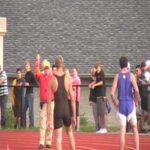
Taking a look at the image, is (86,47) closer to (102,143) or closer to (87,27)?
(87,27)

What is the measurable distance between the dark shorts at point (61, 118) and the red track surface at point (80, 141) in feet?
8.02

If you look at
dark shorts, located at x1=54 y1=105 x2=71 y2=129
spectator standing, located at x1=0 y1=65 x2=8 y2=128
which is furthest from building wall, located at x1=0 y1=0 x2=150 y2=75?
dark shorts, located at x1=54 y1=105 x2=71 y2=129

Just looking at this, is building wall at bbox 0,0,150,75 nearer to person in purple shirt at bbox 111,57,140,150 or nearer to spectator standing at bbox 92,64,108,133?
spectator standing at bbox 92,64,108,133

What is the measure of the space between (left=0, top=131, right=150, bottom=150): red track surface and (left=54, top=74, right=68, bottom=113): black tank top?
2473 millimetres

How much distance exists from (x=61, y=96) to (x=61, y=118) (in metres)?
0.49

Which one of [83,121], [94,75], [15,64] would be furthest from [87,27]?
[94,75]

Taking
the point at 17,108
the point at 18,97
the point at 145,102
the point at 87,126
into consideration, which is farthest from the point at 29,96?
the point at 145,102

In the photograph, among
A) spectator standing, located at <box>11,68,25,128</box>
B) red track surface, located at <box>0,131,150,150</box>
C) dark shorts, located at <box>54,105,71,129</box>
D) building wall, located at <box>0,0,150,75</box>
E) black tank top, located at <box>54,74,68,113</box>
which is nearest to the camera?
dark shorts, located at <box>54,105,71,129</box>

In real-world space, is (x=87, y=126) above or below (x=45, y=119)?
above

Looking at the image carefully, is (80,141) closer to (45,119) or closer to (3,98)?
(45,119)

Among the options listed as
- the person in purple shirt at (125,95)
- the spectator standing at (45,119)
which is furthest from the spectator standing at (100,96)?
the person in purple shirt at (125,95)

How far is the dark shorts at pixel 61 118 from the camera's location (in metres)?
17.0

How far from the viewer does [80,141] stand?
22922mm

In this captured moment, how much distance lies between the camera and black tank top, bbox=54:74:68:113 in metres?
17.2
